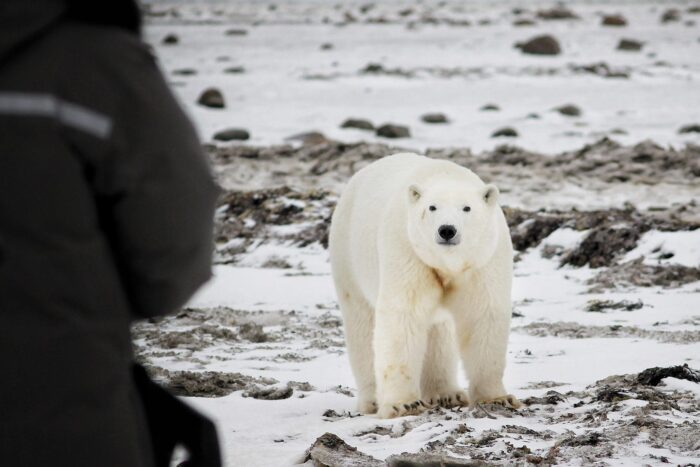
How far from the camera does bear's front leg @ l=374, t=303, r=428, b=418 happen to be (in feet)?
15.9

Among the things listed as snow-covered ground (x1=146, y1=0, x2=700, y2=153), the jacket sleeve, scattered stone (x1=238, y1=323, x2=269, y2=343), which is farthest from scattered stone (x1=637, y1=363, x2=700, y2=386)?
snow-covered ground (x1=146, y1=0, x2=700, y2=153)

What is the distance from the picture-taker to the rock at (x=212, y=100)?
2019 centimetres

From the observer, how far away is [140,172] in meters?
1.46

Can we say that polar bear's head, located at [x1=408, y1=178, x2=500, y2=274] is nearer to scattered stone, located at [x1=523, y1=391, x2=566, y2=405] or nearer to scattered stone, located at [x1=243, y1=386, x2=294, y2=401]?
scattered stone, located at [x1=523, y1=391, x2=566, y2=405]

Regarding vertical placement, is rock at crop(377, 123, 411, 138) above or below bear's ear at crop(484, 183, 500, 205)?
below

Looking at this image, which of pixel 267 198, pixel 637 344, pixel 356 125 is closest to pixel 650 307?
pixel 637 344

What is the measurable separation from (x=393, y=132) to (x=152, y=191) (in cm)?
1486

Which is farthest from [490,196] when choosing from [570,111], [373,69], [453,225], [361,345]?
[373,69]

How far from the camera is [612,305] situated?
6.99m

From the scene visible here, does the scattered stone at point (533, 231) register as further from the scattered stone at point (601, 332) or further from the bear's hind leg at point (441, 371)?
the bear's hind leg at point (441, 371)

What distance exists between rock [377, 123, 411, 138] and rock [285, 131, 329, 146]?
0.87 metres

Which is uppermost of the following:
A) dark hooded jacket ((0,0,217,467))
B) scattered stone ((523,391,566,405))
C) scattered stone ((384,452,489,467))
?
dark hooded jacket ((0,0,217,467))

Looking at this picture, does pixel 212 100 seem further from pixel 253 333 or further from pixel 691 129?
pixel 253 333

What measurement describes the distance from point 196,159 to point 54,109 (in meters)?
0.21
